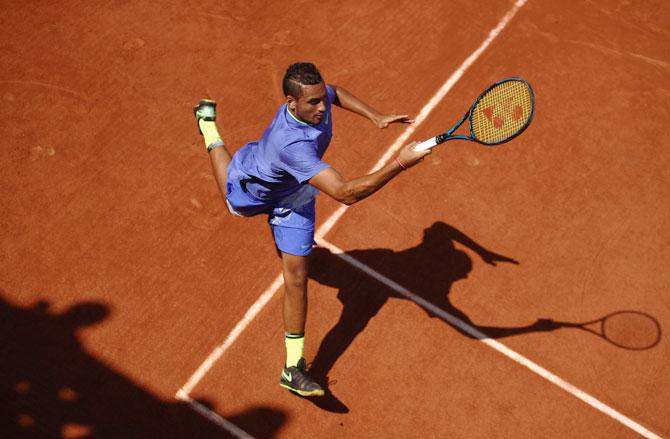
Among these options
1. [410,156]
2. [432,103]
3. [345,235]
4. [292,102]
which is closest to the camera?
[410,156]

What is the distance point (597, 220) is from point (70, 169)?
5.75 m

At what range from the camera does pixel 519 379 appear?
566cm

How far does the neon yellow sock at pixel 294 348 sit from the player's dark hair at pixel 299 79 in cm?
207

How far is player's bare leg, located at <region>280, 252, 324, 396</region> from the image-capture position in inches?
204

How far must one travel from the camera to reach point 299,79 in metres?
4.49

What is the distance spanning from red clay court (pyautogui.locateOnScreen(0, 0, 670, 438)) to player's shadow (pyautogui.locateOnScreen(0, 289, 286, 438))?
18 millimetres

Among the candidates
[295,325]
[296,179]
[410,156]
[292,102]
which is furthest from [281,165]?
[295,325]

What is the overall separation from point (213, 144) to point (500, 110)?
2.73 metres

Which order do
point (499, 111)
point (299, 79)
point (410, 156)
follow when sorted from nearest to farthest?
point (410, 156)
point (299, 79)
point (499, 111)

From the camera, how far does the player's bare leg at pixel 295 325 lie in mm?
5172

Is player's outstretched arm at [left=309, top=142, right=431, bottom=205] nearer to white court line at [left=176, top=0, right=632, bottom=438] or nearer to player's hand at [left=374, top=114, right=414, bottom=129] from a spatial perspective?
player's hand at [left=374, top=114, right=414, bottom=129]

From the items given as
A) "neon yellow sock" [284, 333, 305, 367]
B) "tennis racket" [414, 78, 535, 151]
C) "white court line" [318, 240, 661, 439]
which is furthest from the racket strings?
"neon yellow sock" [284, 333, 305, 367]

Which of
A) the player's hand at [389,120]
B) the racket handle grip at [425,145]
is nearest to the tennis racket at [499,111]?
the player's hand at [389,120]

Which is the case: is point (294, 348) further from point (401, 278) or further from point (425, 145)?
point (425, 145)
